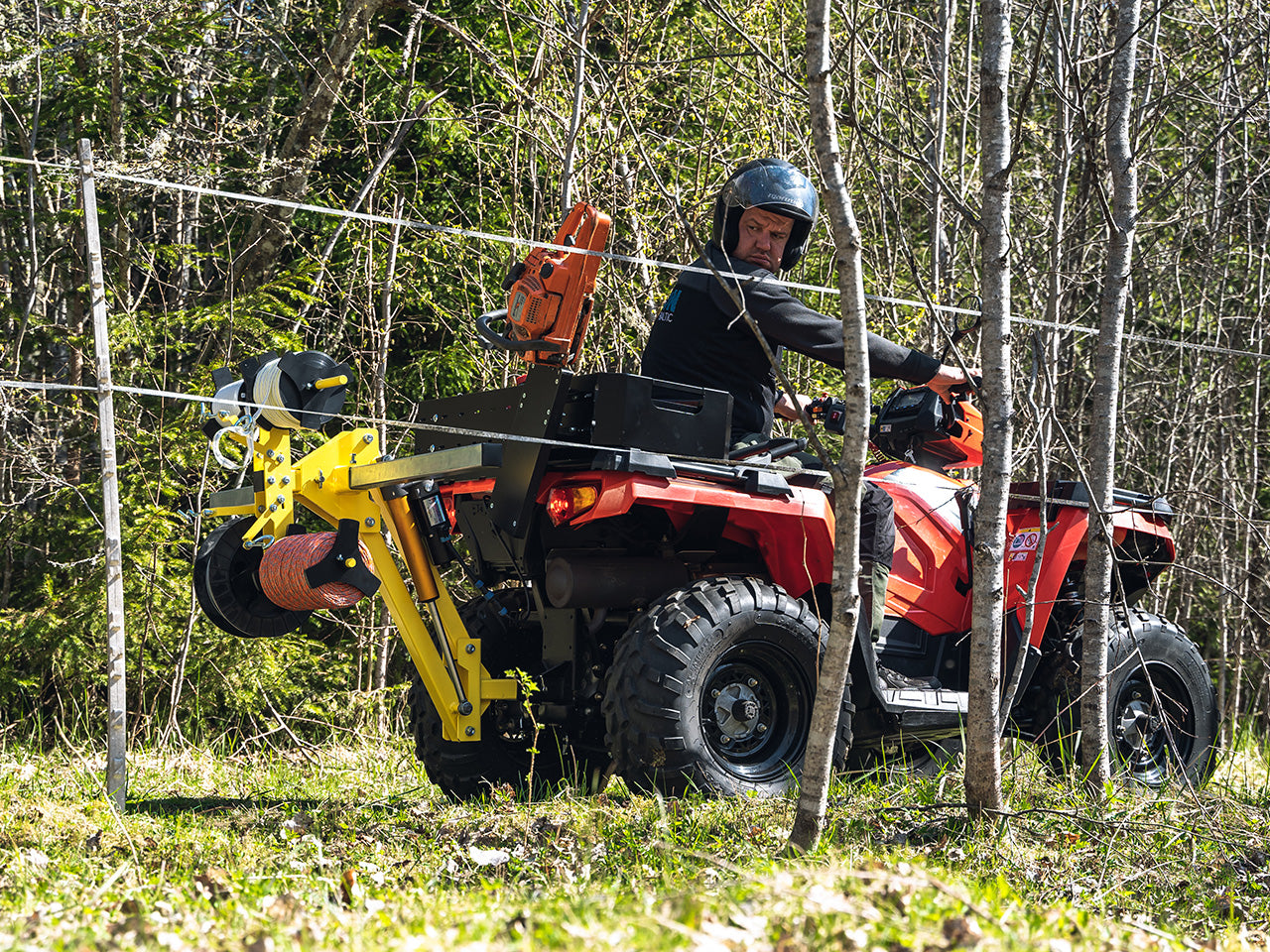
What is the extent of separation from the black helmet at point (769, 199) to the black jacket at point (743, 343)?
0.10 metres

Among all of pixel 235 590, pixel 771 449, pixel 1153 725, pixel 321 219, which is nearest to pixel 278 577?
pixel 235 590

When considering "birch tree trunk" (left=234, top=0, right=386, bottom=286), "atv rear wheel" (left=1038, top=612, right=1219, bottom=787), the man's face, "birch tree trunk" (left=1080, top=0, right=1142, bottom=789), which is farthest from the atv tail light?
"birch tree trunk" (left=234, top=0, right=386, bottom=286)

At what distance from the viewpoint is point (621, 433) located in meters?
4.17

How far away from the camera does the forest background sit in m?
7.12

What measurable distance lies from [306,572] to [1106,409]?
2.79m

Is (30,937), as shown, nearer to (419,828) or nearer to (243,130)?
Result: (419,828)

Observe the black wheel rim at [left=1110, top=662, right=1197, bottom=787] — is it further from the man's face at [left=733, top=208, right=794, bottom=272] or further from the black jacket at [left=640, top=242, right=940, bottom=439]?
the man's face at [left=733, top=208, right=794, bottom=272]

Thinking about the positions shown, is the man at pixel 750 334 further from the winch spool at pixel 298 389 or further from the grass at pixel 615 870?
the winch spool at pixel 298 389

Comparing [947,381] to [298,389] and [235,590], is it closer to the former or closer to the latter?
[298,389]

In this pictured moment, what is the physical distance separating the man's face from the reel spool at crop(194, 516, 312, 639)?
6.65ft

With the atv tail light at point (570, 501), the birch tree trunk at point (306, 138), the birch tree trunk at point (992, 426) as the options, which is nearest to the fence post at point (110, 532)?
the atv tail light at point (570, 501)

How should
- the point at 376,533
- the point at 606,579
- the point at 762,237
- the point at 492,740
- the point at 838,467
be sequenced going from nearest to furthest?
the point at 838,467, the point at 606,579, the point at 376,533, the point at 762,237, the point at 492,740

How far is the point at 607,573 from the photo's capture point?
4.44 metres

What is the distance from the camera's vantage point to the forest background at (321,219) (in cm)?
712
